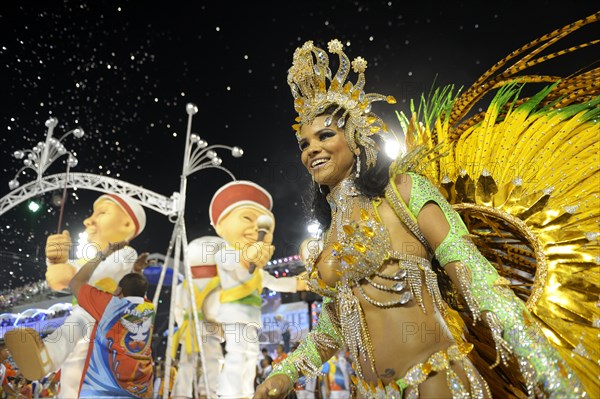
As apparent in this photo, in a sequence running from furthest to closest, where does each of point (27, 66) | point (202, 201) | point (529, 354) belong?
point (202, 201) → point (27, 66) → point (529, 354)

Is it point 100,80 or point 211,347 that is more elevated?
point 100,80

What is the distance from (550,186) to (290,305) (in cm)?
1270

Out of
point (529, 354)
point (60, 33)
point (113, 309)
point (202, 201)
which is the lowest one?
point (529, 354)

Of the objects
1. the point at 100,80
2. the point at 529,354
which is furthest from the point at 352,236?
the point at 100,80

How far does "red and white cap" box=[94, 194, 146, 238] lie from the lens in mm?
6594

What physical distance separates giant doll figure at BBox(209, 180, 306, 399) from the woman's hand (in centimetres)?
472

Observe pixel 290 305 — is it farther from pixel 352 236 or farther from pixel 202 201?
pixel 352 236

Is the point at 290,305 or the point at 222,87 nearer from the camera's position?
the point at 222,87

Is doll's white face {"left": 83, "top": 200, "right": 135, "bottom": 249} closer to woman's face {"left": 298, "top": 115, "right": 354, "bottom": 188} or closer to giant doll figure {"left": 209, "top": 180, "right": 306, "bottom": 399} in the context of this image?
giant doll figure {"left": 209, "top": 180, "right": 306, "bottom": 399}

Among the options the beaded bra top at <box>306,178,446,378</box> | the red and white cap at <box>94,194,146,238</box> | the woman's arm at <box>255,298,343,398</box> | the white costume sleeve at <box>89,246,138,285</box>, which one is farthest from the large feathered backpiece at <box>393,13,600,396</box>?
the red and white cap at <box>94,194,146,238</box>

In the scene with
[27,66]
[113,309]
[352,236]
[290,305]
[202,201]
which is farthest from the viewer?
[290,305]

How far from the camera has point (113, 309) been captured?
5754 mm

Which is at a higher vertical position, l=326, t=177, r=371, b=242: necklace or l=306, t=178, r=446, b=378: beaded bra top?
l=326, t=177, r=371, b=242: necklace

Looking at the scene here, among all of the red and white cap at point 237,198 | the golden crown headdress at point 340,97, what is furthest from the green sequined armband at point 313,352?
the red and white cap at point 237,198
